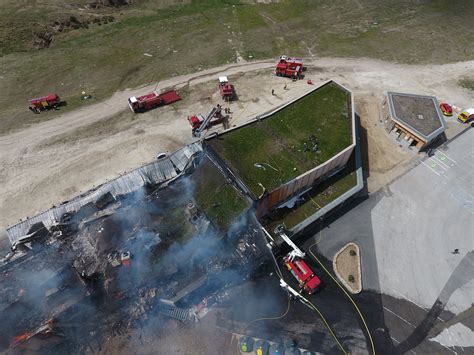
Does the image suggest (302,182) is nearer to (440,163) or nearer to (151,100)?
(440,163)

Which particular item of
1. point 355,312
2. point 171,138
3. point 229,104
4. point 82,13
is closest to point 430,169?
point 355,312

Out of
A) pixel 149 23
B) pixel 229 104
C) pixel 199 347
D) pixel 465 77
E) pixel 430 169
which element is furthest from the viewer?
pixel 149 23

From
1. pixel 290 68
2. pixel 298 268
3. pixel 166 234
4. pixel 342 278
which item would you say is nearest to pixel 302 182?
pixel 298 268

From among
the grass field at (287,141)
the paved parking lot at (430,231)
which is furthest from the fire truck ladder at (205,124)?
the paved parking lot at (430,231)

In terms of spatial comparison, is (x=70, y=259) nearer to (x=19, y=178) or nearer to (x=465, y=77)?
(x=19, y=178)

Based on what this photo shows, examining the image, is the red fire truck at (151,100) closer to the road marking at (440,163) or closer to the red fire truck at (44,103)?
the red fire truck at (44,103)

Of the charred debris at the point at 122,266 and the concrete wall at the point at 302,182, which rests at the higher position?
the concrete wall at the point at 302,182
